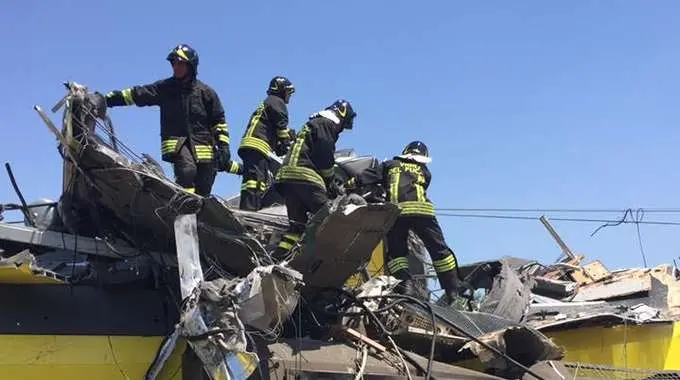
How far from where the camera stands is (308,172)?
7.34m

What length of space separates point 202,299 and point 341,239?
1.23 m

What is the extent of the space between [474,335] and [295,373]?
1894mm

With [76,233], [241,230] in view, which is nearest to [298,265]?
[241,230]

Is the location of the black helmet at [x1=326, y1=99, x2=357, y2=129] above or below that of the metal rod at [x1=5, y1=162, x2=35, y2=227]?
above

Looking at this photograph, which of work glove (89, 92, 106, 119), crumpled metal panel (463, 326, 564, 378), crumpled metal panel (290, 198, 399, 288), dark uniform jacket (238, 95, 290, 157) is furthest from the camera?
dark uniform jacket (238, 95, 290, 157)

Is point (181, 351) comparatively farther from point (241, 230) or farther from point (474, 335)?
point (474, 335)

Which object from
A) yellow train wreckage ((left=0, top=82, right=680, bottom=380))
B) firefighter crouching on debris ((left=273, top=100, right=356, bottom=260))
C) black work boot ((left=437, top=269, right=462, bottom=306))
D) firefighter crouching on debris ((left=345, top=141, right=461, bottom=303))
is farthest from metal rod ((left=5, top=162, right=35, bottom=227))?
black work boot ((left=437, top=269, right=462, bottom=306))

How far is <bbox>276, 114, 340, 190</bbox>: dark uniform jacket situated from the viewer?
7.36m

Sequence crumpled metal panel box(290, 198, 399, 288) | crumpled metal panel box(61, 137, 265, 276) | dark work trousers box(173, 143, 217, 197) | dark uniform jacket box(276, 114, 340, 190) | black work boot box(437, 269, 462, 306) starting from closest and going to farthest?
crumpled metal panel box(290, 198, 399, 288) < crumpled metal panel box(61, 137, 265, 276) < dark uniform jacket box(276, 114, 340, 190) < dark work trousers box(173, 143, 217, 197) < black work boot box(437, 269, 462, 306)

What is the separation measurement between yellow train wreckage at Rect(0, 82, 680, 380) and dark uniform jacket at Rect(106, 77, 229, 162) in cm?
96

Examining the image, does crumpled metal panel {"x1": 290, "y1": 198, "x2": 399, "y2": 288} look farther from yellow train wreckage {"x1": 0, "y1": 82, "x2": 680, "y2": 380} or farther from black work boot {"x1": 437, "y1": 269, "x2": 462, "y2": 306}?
black work boot {"x1": 437, "y1": 269, "x2": 462, "y2": 306}

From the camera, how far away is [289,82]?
9.66 metres

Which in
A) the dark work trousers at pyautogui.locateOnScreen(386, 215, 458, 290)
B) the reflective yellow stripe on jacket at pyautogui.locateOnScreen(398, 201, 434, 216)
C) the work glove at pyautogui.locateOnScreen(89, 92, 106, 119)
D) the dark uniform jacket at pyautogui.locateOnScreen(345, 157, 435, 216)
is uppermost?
the work glove at pyautogui.locateOnScreen(89, 92, 106, 119)

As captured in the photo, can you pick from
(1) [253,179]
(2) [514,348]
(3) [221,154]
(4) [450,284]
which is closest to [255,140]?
A: (1) [253,179]
